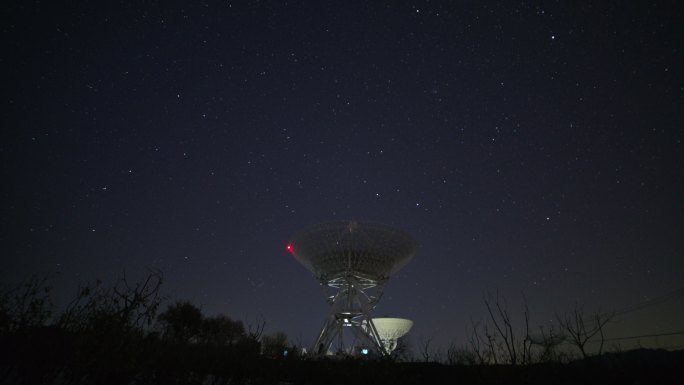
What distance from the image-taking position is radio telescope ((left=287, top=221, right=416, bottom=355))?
A: 29.9m

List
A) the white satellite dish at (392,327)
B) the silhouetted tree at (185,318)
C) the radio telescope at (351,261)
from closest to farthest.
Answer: the radio telescope at (351,261) < the silhouetted tree at (185,318) < the white satellite dish at (392,327)

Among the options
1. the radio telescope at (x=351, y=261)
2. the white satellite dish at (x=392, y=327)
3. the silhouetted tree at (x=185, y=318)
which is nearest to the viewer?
the radio telescope at (x=351, y=261)

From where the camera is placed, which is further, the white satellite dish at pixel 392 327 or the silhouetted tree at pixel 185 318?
the white satellite dish at pixel 392 327

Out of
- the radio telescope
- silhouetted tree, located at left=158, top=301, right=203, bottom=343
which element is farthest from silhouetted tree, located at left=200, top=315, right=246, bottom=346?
the radio telescope

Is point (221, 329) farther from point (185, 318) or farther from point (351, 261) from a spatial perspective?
point (351, 261)

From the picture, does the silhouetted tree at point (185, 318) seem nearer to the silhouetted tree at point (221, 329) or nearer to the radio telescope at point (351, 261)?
the silhouetted tree at point (221, 329)

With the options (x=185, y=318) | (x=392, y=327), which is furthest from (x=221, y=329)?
(x=392, y=327)

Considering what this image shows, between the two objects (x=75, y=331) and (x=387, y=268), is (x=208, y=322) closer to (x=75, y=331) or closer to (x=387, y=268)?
(x=387, y=268)

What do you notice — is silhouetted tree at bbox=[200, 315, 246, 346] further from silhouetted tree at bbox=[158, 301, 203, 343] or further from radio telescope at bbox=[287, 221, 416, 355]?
radio telescope at bbox=[287, 221, 416, 355]

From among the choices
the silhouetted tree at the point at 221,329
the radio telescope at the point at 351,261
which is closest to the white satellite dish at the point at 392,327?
the radio telescope at the point at 351,261

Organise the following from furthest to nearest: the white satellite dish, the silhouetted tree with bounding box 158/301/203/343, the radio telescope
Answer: the white satellite dish, the silhouetted tree with bounding box 158/301/203/343, the radio telescope

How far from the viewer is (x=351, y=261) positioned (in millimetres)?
30250

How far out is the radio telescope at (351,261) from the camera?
29.9 m

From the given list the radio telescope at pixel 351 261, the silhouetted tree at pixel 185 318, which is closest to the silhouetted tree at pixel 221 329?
the silhouetted tree at pixel 185 318
